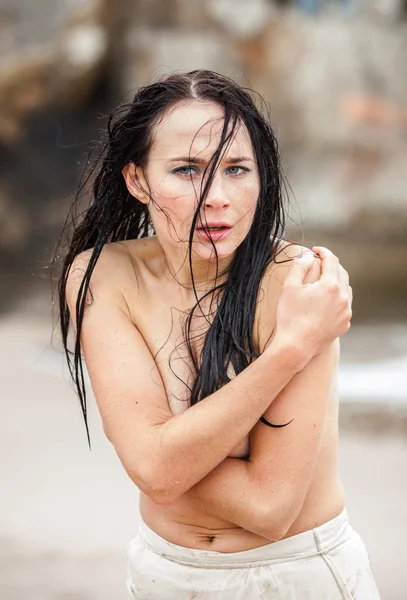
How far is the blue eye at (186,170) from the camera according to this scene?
5.24ft

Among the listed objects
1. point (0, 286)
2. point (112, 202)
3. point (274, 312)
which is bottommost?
point (0, 286)

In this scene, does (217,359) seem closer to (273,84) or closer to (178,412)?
(178,412)

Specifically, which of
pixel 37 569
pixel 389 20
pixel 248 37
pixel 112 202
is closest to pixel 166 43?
pixel 248 37

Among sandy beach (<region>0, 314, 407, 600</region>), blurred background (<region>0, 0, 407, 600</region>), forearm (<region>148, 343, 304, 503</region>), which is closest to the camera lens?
forearm (<region>148, 343, 304, 503</region>)

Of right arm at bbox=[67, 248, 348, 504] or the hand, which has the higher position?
the hand

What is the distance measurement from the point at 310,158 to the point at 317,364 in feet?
27.7

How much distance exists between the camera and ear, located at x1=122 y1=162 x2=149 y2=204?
172 centimetres

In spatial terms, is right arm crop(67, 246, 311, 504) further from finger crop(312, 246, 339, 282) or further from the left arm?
finger crop(312, 246, 339, 282)

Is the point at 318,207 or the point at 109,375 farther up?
the point at 109,375

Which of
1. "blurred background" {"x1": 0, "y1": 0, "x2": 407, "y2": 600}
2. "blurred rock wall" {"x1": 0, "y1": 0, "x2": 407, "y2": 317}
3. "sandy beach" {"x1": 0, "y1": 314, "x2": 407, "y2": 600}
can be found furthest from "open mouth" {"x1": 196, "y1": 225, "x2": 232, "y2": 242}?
"blurred rock wall" {"x1": 0, "y1": 0, "x2": 407, "y2": 317}

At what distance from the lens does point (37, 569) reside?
127 inches

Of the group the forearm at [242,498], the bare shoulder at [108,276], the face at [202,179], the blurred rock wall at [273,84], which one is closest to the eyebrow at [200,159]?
the face at [202,179]

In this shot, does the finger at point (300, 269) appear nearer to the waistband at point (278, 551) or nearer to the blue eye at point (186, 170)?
the blue eye at point (186, 170)

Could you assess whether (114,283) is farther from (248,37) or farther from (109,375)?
(248,37)
